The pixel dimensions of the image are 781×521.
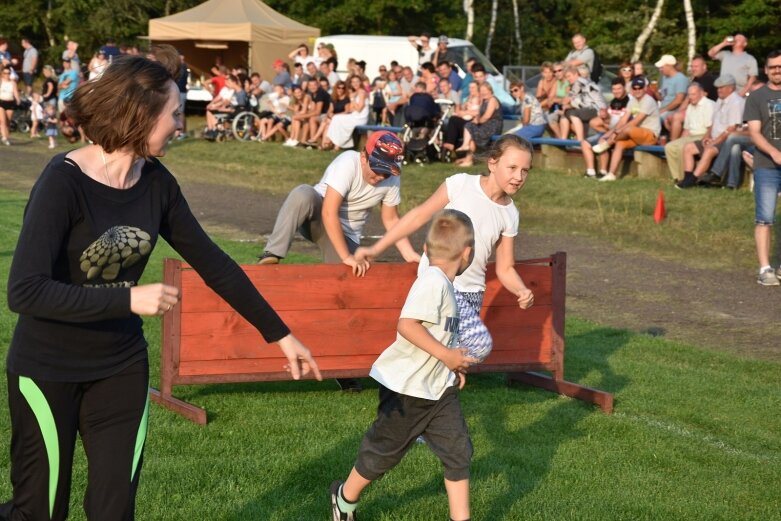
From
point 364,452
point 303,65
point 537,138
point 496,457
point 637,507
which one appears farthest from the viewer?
point 303,65

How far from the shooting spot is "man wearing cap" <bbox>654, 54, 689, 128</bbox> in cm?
1950

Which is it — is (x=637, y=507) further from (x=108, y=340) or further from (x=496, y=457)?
(x=108, y=340)

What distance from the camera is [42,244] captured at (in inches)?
133

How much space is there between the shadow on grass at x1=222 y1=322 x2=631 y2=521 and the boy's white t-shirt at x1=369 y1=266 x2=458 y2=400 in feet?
2.84

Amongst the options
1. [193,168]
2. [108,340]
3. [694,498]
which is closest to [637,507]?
[694,498]

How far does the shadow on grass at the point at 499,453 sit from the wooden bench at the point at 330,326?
29cm

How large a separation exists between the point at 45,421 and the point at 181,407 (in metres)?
3.56

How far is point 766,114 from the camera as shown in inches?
484

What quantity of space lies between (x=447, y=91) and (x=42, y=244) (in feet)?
68.2

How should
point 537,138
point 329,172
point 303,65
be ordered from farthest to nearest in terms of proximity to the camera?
point 303,65 < point 537,138 < point 329,172

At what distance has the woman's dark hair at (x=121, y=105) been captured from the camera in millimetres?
3527

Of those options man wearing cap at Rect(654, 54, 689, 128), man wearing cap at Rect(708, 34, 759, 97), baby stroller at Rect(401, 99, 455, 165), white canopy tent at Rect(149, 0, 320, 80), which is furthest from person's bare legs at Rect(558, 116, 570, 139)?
white canopy tent at Rect(149, 0, 320, 80)

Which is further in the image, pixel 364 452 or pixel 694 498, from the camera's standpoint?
pixel 694 498

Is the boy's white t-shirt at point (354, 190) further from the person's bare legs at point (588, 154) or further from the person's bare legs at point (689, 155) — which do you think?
the person's bare legs at point (588, 154)
